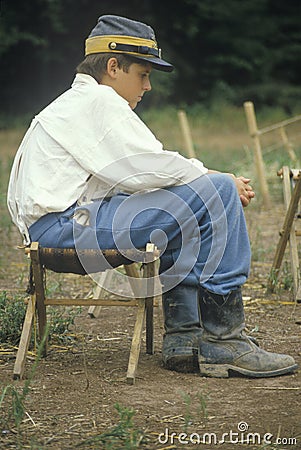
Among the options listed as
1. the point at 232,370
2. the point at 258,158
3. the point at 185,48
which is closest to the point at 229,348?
the point at 232,370

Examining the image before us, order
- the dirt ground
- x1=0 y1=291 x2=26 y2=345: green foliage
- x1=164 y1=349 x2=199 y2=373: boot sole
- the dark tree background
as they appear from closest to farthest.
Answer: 1. the dirt ground
2. x1=164 y1=349 x2=199 y2=373: boot sole
3. x1=0 y1=291 x2=26 y2=345: green foliage
4. the dark tree background

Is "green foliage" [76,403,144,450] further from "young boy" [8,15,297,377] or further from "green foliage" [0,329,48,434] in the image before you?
"young boy" [8,15,297,377]

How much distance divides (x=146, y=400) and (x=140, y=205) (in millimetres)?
791

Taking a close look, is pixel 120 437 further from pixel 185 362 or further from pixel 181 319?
pixel 181 319

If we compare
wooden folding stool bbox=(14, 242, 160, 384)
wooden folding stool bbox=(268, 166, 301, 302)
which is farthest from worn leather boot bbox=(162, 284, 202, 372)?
wooden folding stool bbox=(268, 166, 301, 302)

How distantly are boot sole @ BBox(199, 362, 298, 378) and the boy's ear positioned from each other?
4.28 ft

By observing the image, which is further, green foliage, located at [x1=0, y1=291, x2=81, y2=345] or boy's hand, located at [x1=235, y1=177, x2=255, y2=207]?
green foliage, located at [x1=0, y1=291, x2=81, y2=345]

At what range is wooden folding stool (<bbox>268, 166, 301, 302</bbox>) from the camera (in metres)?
4.94

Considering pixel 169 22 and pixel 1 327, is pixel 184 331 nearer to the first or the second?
pixel 1 327

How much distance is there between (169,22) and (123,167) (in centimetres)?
1722

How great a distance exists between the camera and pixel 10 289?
208 inches

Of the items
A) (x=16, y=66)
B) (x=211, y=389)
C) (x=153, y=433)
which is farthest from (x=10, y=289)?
(x=16, y=66)

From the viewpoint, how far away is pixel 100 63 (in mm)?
3709

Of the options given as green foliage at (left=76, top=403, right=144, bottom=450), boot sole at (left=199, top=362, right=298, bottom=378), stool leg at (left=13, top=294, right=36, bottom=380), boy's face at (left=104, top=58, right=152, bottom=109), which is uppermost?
boy's face at (left=104, top=58, right=152, bottom=109)
